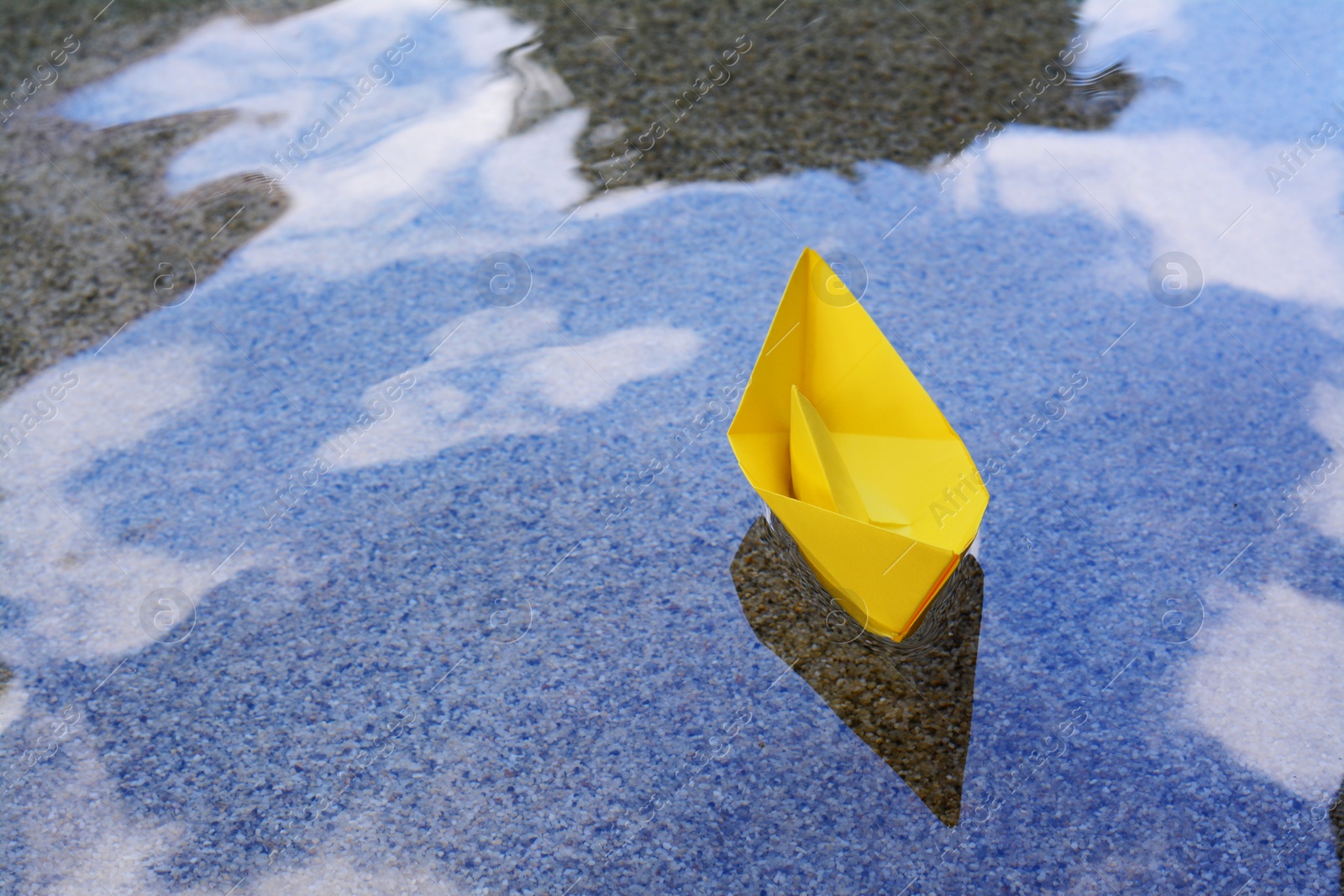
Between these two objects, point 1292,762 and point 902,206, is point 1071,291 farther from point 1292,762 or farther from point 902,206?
point 1292,762

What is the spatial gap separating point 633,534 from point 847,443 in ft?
1.85

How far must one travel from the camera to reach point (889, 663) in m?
1.82

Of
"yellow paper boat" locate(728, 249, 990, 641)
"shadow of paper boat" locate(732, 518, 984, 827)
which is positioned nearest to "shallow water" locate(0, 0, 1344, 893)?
"shadow of paper boat" locate(732, 518, 984, 827)

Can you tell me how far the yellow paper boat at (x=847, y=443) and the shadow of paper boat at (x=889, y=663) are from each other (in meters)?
0.12

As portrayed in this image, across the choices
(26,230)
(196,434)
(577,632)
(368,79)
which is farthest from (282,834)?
(368,79)

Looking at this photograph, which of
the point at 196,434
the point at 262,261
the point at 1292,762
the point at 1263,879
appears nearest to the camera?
the point at 1263,879

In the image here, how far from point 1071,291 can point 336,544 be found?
2.00 metres

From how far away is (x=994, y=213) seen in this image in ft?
9.32

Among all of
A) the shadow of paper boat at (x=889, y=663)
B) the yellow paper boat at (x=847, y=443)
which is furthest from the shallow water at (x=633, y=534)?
the yellow paper boat at (x=847, y=443)

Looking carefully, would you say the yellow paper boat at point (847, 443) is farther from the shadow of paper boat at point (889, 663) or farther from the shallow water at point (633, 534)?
the shallow water at point (633, 534)

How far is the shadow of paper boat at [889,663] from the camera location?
1.72 metres

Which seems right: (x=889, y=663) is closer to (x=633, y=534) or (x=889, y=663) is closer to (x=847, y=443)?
(x=847, y=443)

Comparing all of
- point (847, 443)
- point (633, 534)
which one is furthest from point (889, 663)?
point (633, 534)

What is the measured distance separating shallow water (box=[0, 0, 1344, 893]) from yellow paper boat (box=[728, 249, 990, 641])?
1.12 ft
